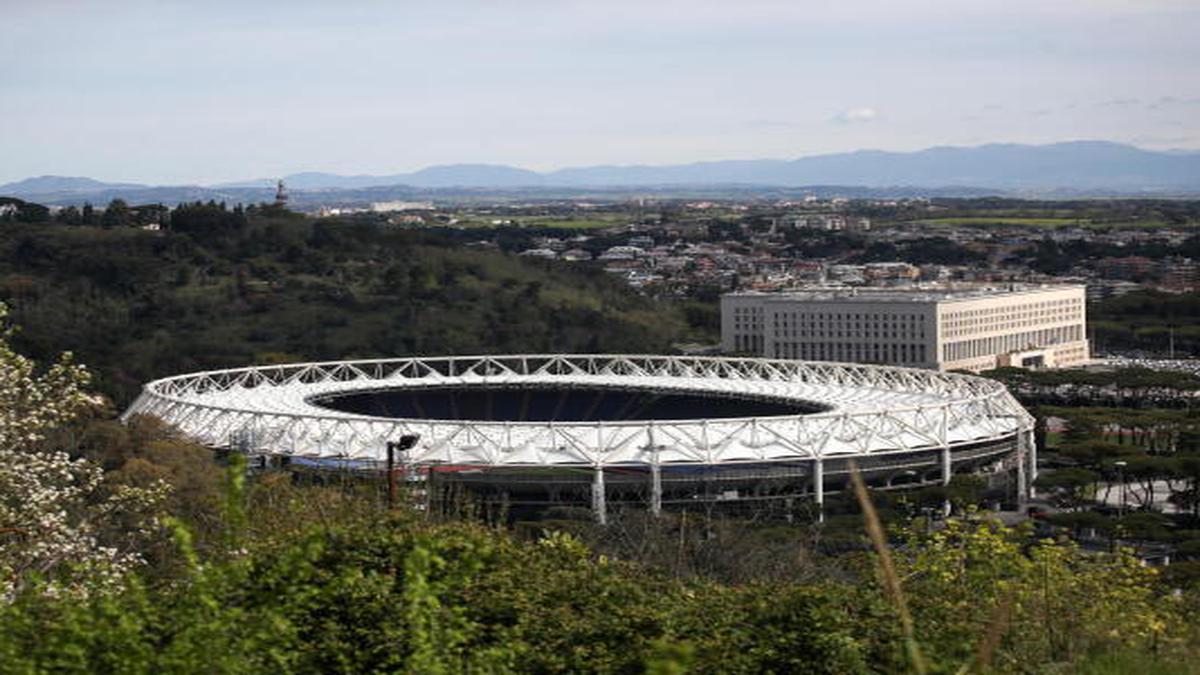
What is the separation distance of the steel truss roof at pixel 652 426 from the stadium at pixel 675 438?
69 mm

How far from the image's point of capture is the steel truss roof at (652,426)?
192 feet

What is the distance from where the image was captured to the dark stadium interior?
77.0 metres

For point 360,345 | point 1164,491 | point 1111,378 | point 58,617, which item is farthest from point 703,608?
point 360,345

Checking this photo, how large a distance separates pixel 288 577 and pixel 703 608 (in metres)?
5.57

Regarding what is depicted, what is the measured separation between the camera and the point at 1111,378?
101750mm

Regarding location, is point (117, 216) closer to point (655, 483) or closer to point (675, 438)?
point (675, 438)

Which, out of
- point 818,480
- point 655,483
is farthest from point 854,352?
point 655,483

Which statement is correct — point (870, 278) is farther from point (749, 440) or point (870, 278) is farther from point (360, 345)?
point (749, 440)

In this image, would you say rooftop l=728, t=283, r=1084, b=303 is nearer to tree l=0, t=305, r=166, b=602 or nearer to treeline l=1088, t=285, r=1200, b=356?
treeline l=1088, t=285, r=1200, b=356

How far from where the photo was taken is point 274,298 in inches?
4719

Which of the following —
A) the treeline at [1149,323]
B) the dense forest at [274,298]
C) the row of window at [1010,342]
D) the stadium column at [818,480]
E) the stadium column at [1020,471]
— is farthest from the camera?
the treeline at [1149,323]

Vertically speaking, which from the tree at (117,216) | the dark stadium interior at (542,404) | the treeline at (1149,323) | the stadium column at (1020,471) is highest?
the tree at (117,216)

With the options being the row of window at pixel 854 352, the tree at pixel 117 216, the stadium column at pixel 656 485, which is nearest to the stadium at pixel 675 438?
the stadium column at pixel 656 485

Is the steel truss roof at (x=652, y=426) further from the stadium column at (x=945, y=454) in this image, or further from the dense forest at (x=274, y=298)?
the dense forest at (x=274, y=298)
